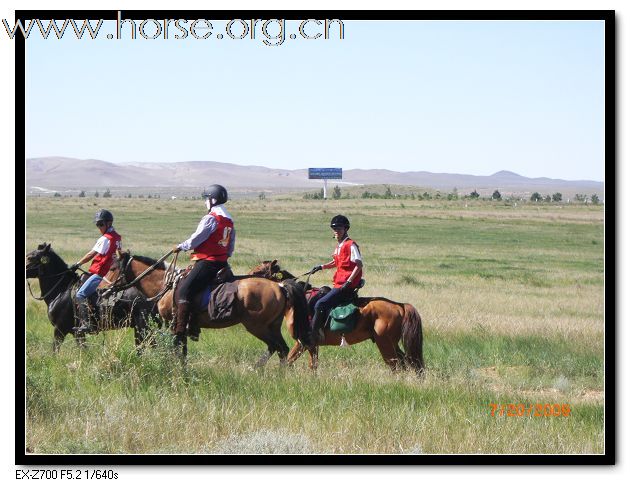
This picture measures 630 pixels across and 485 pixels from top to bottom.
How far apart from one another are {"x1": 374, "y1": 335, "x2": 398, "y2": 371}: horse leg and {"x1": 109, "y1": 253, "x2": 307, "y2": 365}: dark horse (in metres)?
1.00

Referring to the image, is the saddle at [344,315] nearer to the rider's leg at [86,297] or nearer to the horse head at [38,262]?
the rider's leg at [86,297]

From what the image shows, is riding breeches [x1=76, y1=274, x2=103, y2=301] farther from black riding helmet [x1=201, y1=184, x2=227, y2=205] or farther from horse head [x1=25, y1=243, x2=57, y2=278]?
black riding helmet [x1=201, y1=184, x2=227, y2=205]

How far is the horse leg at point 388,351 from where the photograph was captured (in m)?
12.1

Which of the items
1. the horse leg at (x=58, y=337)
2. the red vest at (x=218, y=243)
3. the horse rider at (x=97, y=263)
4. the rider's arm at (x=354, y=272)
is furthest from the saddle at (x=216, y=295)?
the horse leg at (x=58, y=337)

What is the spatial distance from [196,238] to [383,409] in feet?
10.7

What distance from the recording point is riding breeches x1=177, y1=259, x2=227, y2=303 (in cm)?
1175

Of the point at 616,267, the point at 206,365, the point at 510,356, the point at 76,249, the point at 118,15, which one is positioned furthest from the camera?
the point at 76,249

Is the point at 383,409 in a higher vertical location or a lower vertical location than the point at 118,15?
lower

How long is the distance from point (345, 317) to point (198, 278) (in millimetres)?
1893

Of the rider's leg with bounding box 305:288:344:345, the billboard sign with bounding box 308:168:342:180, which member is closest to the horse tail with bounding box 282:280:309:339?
the rider's leg with bounding box 305:288:344:345

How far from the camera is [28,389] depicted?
902 cm

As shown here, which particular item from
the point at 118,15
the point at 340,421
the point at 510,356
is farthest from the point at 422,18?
the point at 510,356

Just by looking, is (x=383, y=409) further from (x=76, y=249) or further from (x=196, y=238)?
(x=76, y=249)
